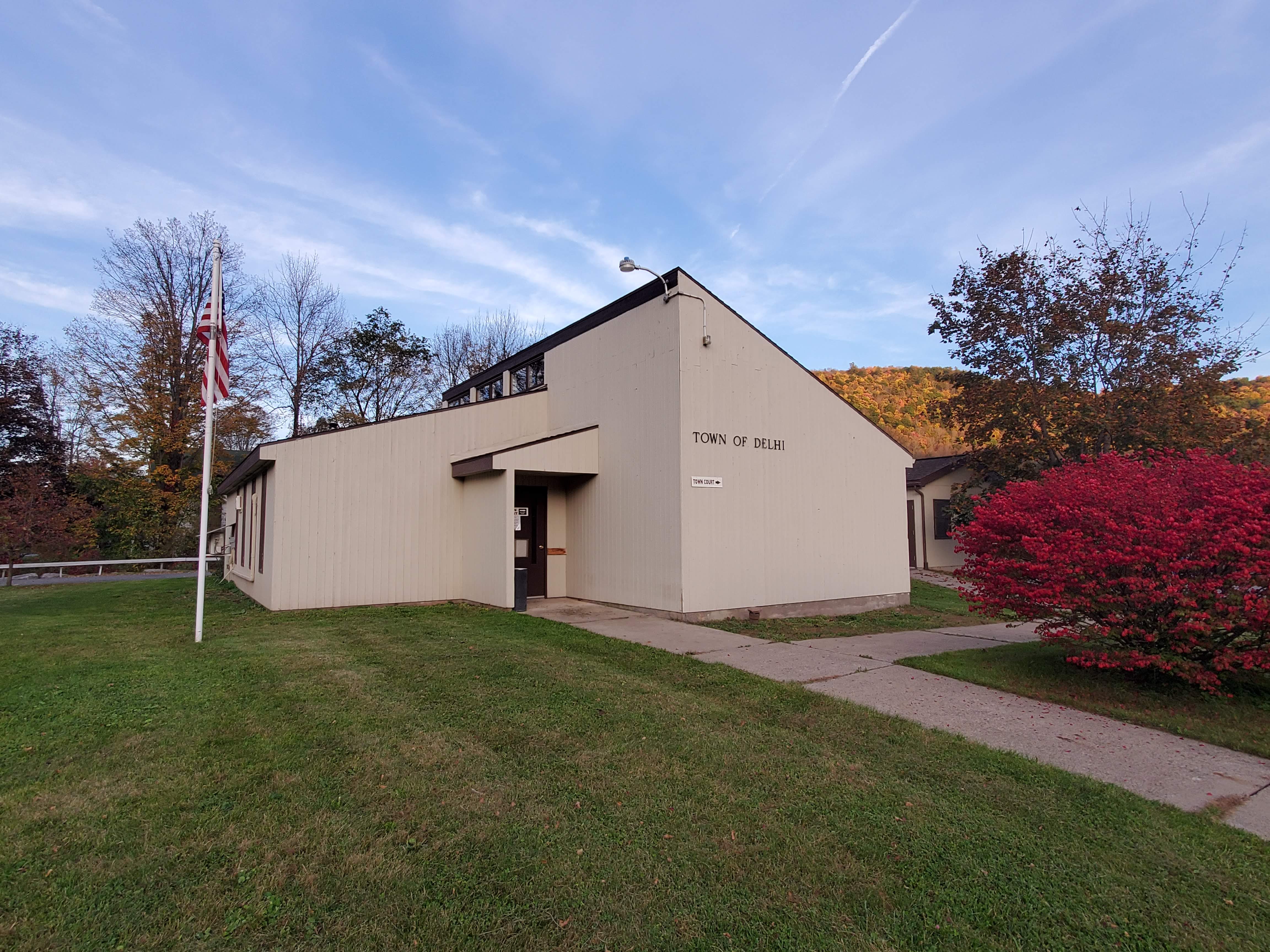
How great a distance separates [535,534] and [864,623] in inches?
238

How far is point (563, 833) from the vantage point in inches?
122

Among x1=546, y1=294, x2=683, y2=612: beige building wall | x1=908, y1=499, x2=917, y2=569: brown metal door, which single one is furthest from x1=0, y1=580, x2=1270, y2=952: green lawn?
x1=908, y1=499, x2=917, y2=569: brown metal door

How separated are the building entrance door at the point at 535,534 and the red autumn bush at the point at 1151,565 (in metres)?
8.03

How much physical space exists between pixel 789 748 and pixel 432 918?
8.46ft

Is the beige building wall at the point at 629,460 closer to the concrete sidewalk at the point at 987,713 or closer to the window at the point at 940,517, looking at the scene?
the concrete sidewalk at the point at 987,713

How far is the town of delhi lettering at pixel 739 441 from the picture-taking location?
1044cm

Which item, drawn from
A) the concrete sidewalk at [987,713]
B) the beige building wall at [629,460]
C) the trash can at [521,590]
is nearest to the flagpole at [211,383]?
the trash can at [521,590]

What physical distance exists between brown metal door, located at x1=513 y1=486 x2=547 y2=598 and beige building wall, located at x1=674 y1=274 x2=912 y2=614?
3582 millimetres

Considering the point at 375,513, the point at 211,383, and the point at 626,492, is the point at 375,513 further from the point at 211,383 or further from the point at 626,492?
the point at 626,492

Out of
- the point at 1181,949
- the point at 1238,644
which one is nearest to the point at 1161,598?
the point at 1238,644

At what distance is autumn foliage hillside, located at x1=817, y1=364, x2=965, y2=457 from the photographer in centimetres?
4509

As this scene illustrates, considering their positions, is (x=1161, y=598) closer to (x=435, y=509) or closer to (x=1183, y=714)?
(x=1183, y=714)

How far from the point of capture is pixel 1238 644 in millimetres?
5504

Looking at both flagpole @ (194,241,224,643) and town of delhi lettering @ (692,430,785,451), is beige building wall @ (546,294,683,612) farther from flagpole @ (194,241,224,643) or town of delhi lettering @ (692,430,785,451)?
flagpole @ (194,241,224,643)
